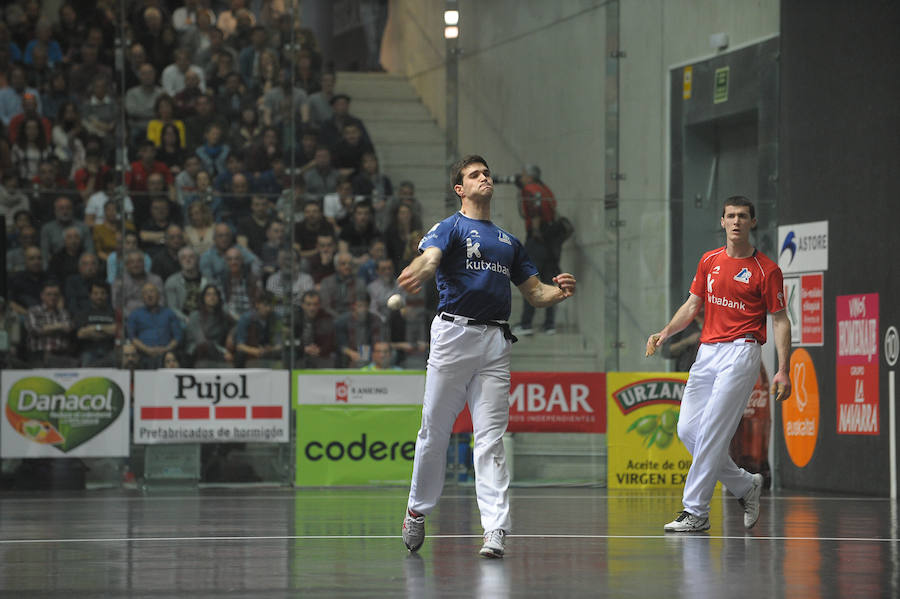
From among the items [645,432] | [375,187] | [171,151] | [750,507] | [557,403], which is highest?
[171,151]

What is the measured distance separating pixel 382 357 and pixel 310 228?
1523 millimetres

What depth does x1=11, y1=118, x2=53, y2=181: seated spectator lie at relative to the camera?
1659 cm

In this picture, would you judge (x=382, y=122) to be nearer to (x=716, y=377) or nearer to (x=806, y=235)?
(x=806, y=235)

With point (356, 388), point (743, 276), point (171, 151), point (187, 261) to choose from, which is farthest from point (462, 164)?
point (171, 151)

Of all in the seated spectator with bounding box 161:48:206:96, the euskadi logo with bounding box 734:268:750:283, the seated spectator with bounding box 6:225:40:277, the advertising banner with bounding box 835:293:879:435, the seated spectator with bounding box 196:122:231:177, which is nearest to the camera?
the euskadi logo with bounding box 734:268:750:283

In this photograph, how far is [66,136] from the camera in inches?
666

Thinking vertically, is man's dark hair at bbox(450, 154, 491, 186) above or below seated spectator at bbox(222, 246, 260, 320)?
Answer: above

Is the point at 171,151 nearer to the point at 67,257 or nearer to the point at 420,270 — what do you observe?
the point at 67,257

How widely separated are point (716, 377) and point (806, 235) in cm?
585

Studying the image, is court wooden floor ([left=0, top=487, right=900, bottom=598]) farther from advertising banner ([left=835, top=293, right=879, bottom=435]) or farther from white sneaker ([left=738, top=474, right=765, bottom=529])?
advertising banner ([left=835, top=293, right=879, bottom=435])

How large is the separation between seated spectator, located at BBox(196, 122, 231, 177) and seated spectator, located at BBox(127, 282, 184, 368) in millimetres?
2079

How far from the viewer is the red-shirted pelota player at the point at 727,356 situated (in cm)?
902

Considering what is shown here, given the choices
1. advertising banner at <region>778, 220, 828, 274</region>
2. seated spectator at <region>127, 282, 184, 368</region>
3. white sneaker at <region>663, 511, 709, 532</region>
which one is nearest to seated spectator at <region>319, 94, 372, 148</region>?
seated spectator at <region>127, 282, 184, 368</region>

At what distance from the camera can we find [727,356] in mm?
9055
